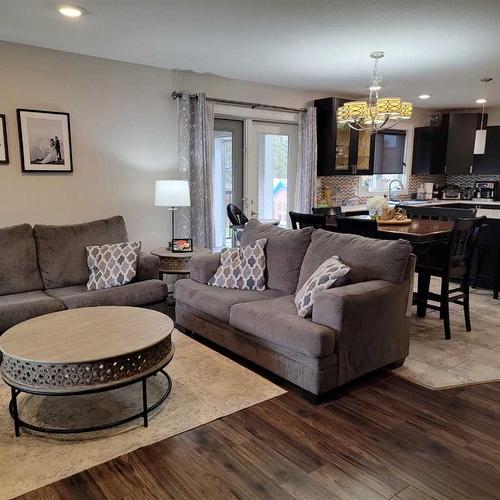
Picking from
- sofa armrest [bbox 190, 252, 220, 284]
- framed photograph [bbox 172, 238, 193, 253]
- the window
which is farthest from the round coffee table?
the window

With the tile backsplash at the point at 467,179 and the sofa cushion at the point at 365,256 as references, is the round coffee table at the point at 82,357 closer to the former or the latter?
the sofa cushion at the point at 365,256

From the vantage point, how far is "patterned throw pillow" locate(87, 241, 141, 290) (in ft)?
12.5

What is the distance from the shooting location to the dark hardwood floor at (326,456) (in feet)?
6.39

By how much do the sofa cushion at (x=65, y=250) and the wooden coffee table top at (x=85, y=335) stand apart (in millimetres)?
1092

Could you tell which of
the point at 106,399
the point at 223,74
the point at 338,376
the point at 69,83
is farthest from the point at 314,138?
the point at 106,399

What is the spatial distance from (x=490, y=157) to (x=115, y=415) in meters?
7.61

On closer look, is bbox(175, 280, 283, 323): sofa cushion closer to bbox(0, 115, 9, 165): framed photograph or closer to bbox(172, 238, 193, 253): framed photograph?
bbox(172, 238, 193, 253): framed photograph

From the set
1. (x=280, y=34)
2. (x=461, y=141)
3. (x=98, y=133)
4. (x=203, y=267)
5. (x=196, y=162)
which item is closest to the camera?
(x=280, y=34)

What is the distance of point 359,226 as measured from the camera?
151 inches

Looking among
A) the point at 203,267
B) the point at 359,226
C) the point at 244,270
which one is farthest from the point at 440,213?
the point at 203,267

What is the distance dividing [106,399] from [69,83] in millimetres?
3065

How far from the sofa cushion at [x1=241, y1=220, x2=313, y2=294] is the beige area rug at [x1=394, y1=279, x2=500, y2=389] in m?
1.07

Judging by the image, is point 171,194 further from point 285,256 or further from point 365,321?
point 365,321

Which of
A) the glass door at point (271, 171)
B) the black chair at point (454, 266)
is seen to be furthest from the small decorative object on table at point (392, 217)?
the glass door at point (271, 171)
